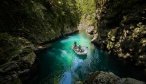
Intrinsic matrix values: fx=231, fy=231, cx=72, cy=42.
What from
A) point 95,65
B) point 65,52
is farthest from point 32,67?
point 65,52

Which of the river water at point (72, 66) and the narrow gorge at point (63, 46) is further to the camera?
the river water at point (72, 66)

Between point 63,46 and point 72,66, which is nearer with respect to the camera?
point 72,66

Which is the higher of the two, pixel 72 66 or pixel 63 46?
pixel 63 46

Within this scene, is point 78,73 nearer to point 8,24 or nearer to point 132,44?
point 132,44

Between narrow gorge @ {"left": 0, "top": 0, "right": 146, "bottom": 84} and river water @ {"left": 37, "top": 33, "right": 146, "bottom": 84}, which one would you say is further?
river water @ {"left": 37, "top": 33, "right": 146, "bottom": 84}
